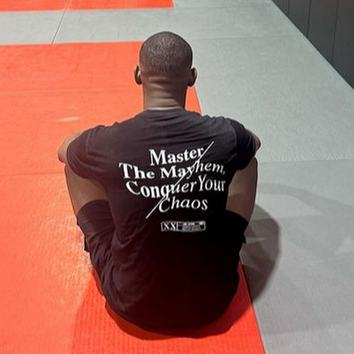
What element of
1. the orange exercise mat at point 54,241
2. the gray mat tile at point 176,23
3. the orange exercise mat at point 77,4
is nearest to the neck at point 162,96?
the orange exercise mat at point 54,241

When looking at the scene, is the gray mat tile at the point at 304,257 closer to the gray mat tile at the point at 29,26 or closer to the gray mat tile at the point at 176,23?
the gray mat tile at the point at 176,23

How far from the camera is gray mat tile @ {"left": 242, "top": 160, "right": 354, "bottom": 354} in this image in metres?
2.52

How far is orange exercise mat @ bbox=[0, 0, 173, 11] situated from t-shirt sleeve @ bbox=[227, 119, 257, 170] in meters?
6.01

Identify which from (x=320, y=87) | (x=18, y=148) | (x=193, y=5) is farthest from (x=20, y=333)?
(x=193, y=5)

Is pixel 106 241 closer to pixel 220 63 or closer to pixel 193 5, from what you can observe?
pixel 220 63

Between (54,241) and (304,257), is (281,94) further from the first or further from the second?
(54,241)

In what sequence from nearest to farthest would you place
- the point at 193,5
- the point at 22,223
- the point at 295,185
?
the point at 22,223, the point at 295,185, the point at 193,5

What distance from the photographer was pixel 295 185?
359 cm

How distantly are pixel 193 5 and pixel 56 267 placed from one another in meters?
5.92

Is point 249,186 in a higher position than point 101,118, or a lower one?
higher

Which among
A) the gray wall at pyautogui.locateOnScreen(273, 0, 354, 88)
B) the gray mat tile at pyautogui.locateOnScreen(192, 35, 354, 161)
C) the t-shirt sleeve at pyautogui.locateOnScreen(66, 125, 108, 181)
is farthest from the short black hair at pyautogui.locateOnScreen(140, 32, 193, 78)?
the gray wall at pyautogui.locateOnScreen(273, 0, 354, 88)

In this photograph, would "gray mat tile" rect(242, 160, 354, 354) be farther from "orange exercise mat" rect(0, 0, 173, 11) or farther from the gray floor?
"orange exercise mat" rect(0, 0, 173, 11)

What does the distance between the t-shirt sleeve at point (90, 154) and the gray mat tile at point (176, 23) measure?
14.3ft

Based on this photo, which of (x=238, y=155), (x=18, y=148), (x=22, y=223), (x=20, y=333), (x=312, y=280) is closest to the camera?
(x=238, y=155)
